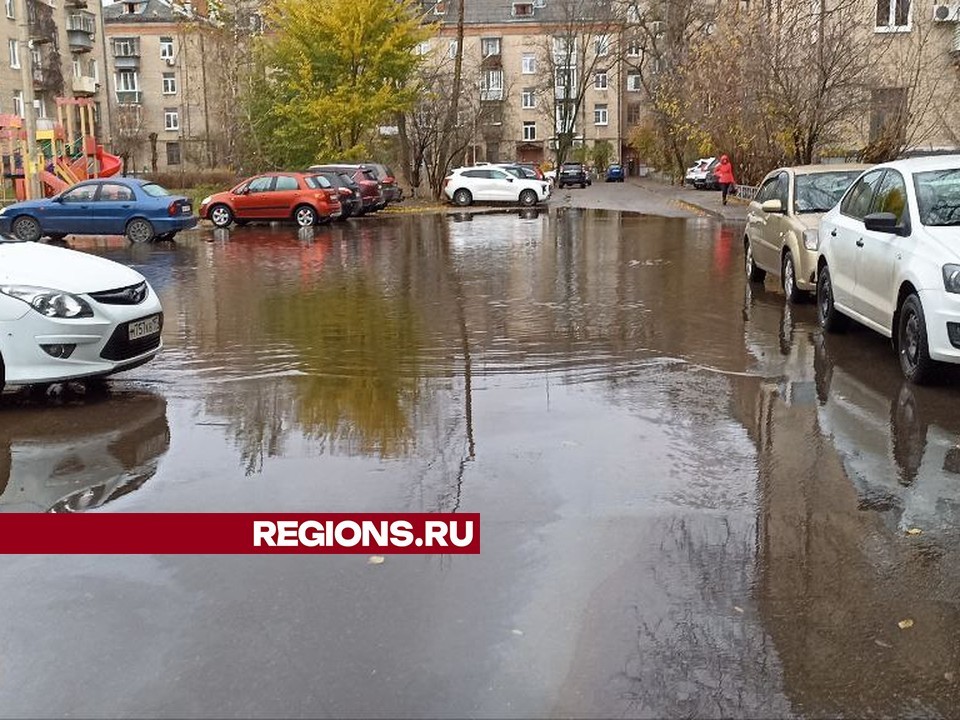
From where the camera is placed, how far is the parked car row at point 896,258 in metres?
7.97

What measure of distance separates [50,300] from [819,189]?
872cm

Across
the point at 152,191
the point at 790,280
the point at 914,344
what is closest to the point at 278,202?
the point at 152,191

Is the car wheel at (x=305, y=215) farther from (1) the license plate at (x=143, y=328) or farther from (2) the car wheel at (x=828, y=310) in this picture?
(1) the license plate at (x=143, y=328)

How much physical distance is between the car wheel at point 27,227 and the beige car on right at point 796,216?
17871mm

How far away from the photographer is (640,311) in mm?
12633

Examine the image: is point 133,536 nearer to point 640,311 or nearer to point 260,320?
point 260,320

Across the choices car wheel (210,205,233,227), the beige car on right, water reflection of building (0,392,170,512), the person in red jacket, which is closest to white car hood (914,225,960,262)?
the beige car on right

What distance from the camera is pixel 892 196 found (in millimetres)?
9305

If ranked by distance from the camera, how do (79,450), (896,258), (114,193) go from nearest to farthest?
(79,450) < (896,258) < (114,193)

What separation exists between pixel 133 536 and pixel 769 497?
3226mm

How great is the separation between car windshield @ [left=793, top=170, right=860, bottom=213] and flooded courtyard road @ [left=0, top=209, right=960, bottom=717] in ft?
5.90

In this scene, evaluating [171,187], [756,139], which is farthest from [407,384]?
[171,187]

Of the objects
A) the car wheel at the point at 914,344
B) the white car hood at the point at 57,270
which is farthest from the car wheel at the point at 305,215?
the car wheel at the point at 914,344

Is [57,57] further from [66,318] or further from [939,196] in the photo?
[939,196]
